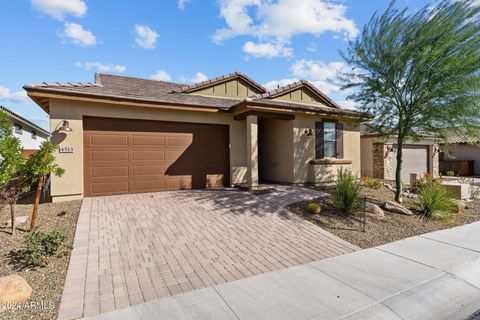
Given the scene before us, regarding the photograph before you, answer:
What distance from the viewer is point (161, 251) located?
456 cm

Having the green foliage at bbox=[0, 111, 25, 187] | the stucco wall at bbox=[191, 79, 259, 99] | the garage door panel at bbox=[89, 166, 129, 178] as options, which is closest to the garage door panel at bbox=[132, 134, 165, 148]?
the garage door panel at bbox=[89, 166, 129, 178]

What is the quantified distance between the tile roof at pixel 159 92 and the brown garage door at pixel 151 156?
890mm

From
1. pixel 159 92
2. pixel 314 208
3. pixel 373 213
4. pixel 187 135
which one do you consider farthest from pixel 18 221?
pixel 373 213

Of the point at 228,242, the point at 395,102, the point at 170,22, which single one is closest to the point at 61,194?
the point at 228,242

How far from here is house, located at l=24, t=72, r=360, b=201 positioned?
27.3 ft

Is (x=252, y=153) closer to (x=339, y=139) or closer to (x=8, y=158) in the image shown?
(x=339, y=139)

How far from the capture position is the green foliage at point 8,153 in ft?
15.2

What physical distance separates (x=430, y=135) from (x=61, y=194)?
12221 mm

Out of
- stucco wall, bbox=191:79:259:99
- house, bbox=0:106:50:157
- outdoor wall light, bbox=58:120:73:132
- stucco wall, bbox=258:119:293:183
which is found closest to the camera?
outdoor wall light, bbox=58:120:73:132

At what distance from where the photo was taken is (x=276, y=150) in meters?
11.9

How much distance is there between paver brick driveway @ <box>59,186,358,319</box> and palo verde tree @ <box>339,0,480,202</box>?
474 centimetres

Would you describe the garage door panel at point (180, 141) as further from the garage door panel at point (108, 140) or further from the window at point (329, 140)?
the window at point (329, 140)

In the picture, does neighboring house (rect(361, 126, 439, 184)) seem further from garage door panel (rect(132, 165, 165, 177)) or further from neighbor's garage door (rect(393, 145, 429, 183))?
garage door panel (rect(132, 165, 165, 177))

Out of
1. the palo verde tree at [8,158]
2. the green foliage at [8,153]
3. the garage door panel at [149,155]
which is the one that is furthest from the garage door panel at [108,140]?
the green foliage at [8,153]
